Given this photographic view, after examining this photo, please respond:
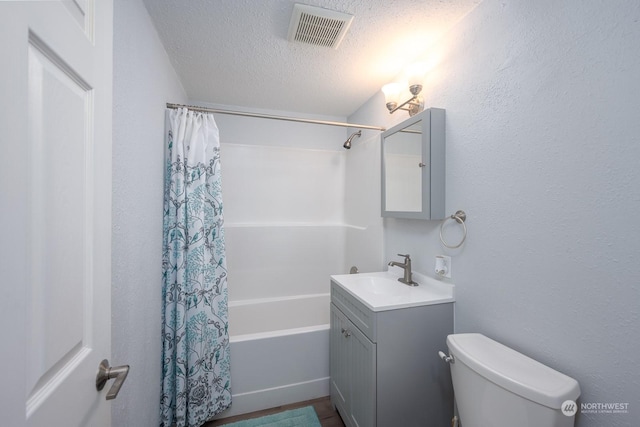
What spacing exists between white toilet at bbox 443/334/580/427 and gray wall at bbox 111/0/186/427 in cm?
127

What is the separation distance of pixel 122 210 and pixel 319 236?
191 cm

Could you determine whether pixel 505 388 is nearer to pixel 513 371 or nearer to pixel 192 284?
pixel 513 371

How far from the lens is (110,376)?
0.64 m

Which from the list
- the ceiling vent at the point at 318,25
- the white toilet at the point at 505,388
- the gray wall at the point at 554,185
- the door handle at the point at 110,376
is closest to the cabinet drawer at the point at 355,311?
the white toilet at the point at 505,388

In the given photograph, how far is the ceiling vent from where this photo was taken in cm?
120

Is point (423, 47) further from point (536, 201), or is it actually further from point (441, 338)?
point (441, 338)

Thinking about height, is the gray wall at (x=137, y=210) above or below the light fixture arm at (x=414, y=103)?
below

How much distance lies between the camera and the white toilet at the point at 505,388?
2.43 feet

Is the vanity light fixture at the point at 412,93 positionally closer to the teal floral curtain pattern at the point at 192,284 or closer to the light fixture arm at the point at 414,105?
the light fixture arm at the point at 414,105

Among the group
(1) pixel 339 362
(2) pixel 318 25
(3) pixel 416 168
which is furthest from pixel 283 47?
(1) pixel 339 362

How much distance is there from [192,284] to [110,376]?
0.94 meters

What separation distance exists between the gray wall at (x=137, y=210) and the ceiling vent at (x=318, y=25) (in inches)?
27.7

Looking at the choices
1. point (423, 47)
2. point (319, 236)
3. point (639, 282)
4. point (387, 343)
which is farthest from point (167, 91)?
point (639, 282)

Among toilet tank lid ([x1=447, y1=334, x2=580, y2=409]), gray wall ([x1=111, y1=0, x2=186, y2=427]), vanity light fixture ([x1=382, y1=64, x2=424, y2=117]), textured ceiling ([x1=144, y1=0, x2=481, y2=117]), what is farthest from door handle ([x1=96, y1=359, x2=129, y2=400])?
vanity light fixture ([x1=382, y1=64, x2=424, y2=117])
